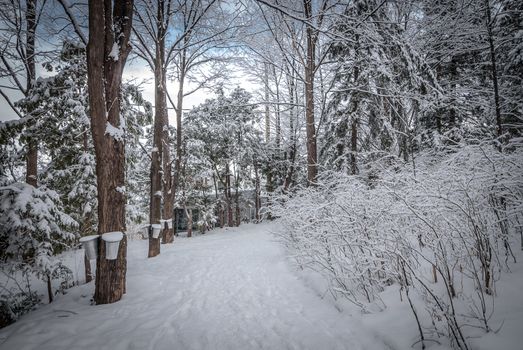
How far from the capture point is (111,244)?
135 inches

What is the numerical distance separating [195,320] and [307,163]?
545cm

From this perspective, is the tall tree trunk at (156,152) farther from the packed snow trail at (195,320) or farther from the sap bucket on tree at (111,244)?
the sap bucket on tree at (111,244)

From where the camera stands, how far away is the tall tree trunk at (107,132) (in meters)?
3.41

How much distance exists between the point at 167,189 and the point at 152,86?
13.3 feet

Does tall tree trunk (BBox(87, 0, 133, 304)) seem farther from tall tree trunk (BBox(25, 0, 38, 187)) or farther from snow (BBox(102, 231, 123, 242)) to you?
tall tree trunk (BBox(25, 0, 38, 187))

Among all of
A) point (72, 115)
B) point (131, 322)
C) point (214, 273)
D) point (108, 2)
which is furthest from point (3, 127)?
point (214, 273)

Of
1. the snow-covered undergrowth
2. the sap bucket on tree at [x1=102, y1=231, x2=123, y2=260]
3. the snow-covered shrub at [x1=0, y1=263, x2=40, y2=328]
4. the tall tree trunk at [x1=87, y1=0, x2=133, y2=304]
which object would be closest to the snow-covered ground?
the snow-covered undergrowth

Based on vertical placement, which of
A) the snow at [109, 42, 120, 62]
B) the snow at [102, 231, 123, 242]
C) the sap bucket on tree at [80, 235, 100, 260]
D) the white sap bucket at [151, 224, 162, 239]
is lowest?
the white sap bucket at [151, 224, 162, 239]

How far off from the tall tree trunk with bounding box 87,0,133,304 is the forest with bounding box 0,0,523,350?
3cm

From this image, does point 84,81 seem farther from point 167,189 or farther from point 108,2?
point 167,189

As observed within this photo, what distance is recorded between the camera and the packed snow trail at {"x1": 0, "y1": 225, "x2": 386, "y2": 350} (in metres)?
2.39

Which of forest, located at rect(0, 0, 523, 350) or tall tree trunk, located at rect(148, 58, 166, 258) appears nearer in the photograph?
forest, located at rect(0, 0, 523, 350)

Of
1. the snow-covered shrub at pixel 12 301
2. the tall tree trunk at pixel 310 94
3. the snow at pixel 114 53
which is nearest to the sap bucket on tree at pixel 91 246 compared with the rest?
the snow-covered shrub at pixel 12 301

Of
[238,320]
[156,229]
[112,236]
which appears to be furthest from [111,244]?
[156,229]
